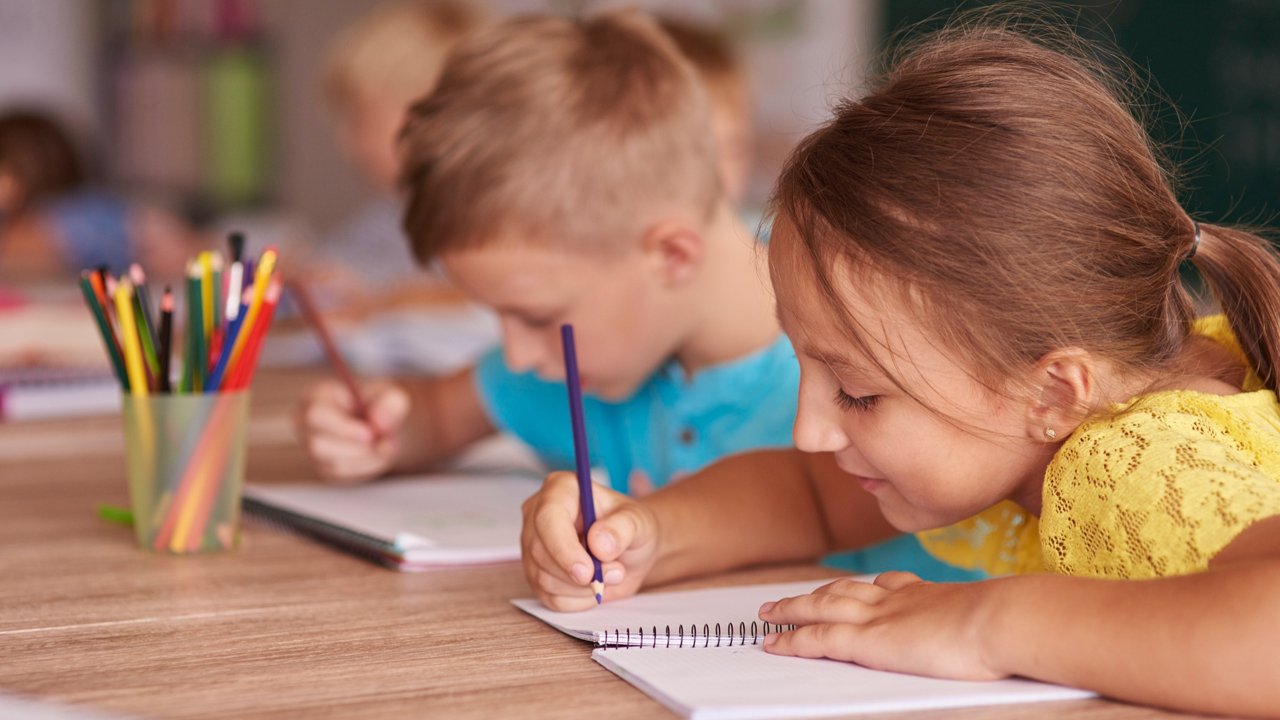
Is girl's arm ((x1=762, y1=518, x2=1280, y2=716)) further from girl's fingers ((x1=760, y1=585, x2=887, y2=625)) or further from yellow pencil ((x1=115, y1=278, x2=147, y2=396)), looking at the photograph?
yellow pencil ((x1=115, y1=278, x2=147, y2=396))

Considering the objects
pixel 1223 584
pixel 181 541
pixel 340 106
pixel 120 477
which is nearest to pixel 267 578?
pixel 181 541

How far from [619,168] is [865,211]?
1.54 feet

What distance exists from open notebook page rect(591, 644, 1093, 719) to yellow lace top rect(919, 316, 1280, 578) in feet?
0.28

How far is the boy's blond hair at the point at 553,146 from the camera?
1.15 metres

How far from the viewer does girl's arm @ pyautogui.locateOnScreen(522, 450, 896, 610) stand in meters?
0.79

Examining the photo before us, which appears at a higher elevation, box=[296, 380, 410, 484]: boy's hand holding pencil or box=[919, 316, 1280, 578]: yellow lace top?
box=[919, 316, 1280, 578]: yellow lace top

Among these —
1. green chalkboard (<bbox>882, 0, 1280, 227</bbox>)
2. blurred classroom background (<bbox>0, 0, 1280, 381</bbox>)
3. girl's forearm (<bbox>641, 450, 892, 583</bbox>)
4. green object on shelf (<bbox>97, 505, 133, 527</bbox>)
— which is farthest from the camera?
blurred classroom background (<bbox>0, 0, 1280, 381</bbox>)

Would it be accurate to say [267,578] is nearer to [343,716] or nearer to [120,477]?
[343,716]

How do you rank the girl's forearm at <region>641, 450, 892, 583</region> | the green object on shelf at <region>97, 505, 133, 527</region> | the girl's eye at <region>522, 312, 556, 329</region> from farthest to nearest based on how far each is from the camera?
the girl's eye at <region>522, 312, 556, 329</region>, the green object on shelf at <region>97, 505, 133, 527</region>, the girl's forearm at <region>641, 450, 892, 583</region>

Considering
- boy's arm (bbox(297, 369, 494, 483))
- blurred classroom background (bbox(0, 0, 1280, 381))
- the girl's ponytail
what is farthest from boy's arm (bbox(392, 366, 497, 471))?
blurred classroom background (bbox(0, 0, 1280, 381))

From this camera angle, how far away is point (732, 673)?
0.65 meters

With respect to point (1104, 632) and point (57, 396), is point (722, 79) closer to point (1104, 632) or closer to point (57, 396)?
point (57, 396)

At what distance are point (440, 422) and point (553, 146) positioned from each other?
0.35 m

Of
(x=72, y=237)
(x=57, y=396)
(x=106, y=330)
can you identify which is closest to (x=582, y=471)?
(x=106, y=330)
